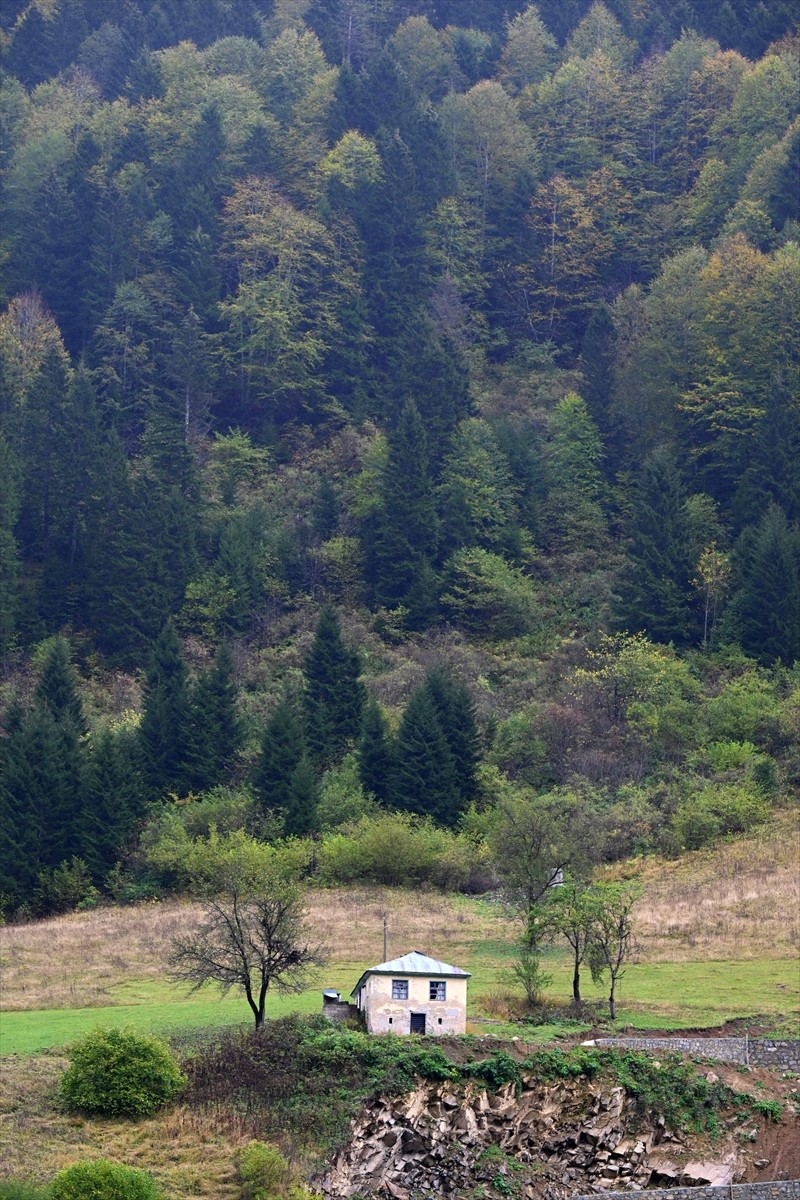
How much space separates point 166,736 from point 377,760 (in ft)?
30.5

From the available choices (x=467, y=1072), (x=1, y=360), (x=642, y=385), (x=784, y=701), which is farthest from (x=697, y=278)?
(x=467, y=1072)

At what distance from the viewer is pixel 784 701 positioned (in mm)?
82312

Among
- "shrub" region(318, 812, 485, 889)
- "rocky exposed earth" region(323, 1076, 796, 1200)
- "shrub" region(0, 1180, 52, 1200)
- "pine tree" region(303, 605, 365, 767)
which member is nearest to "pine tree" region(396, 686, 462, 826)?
"pine tree" region(303, 605, 365, 767)

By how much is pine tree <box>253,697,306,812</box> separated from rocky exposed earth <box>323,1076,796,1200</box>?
3105cm

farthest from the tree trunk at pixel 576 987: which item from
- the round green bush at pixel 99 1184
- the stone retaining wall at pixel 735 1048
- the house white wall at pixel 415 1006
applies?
the round green bush at pixel 99 1184

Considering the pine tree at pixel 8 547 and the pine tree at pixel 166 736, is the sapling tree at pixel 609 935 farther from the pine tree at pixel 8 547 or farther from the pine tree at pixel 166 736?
the pine tree at pixel 8 547

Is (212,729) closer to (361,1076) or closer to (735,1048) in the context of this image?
(361,1076)

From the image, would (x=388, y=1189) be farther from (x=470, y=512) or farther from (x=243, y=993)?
(x=470, y=512)

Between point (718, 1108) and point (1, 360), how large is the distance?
242 ft

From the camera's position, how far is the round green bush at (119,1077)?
43.9 metres

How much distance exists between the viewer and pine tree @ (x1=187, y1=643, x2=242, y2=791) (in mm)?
80312

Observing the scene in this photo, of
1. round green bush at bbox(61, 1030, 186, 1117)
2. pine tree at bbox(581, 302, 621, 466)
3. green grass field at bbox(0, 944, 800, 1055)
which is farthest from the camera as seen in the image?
pine tree at bbox(581, 302, 621, 466)

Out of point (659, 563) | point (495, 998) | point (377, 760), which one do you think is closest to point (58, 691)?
point (377, 760)

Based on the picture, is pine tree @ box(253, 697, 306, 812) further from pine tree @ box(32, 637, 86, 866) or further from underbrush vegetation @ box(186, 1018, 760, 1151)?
underbrush vegetation @ box(186, 1018, 760, 1151)
